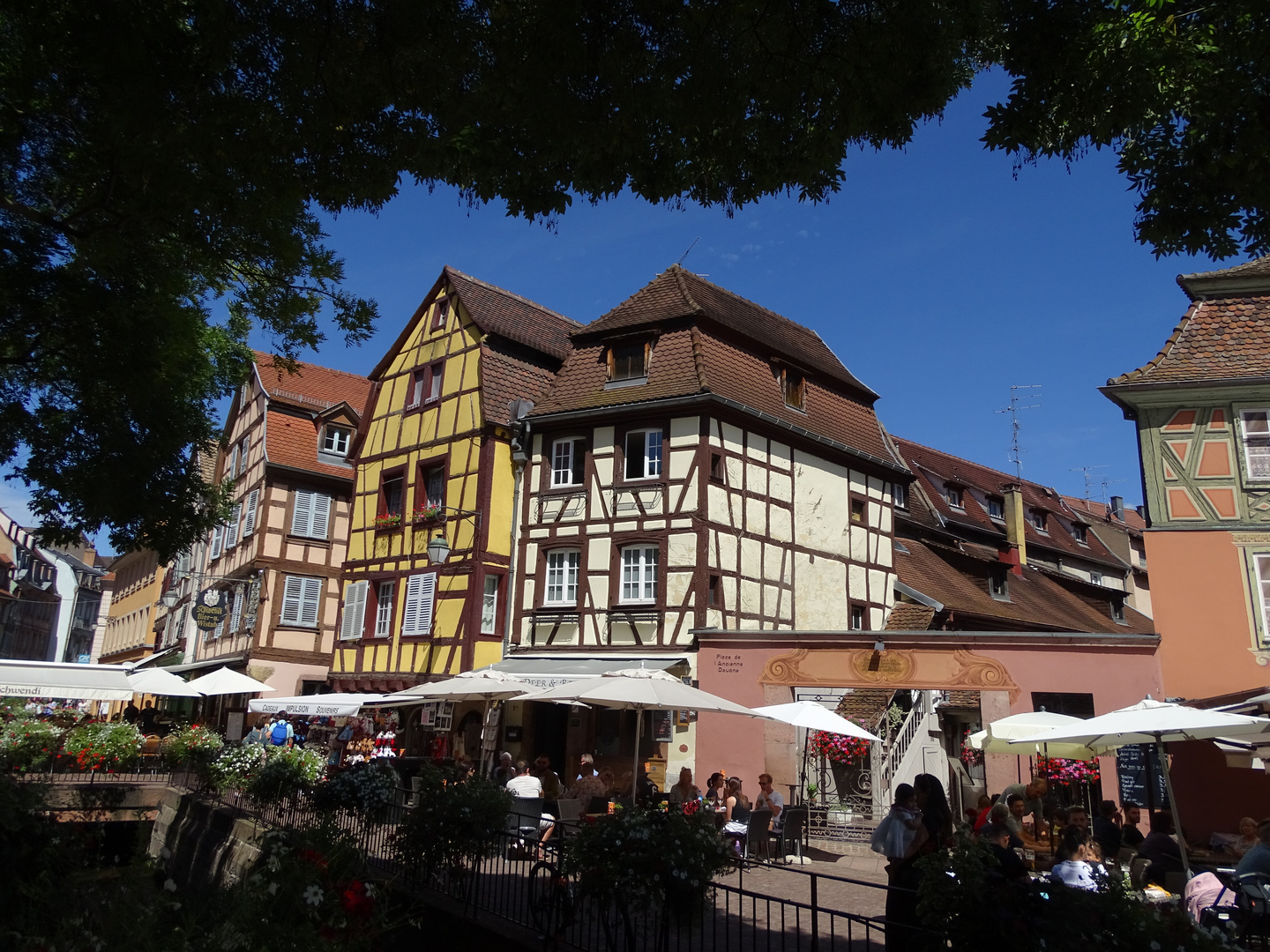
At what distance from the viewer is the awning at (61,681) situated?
19719 mm

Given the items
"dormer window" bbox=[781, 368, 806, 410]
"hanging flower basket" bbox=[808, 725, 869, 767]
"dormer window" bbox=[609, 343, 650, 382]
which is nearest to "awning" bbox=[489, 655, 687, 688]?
"hanging flower basket" bbox=[808, 725, 869, 767]

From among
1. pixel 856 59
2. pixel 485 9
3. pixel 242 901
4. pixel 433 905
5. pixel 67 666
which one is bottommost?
pixel 433 905

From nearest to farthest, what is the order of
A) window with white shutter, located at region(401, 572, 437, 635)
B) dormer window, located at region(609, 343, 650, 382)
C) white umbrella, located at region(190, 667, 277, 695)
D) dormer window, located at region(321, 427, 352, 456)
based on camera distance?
white umbrella, located at region(190, 667, 277, 695) → dormer window, located at region(609, 343, 650, 382) → window with white shutter, located at region(401, 572, 437, 635) → dormer window, located at region(321, 427, 352, 456)

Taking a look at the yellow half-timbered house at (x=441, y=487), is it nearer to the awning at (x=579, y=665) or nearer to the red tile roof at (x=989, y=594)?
the awning at (x=579, y=665)

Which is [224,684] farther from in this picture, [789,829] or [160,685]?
[789,829]

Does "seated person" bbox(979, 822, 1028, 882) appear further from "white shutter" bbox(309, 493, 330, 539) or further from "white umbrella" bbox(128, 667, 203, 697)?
"white shutter" bbox(309, 493, 330, 539)

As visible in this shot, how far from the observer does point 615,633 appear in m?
21.0

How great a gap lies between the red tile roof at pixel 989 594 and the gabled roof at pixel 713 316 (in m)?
4.85

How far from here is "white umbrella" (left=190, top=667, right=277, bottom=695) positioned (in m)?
22.4

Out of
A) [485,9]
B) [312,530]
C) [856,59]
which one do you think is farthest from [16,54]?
[312,530]

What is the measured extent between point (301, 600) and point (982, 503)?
22938 millimetres

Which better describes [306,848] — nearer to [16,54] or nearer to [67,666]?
[16,54]

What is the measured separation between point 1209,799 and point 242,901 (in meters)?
16.1

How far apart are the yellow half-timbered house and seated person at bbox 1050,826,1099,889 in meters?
14.4
